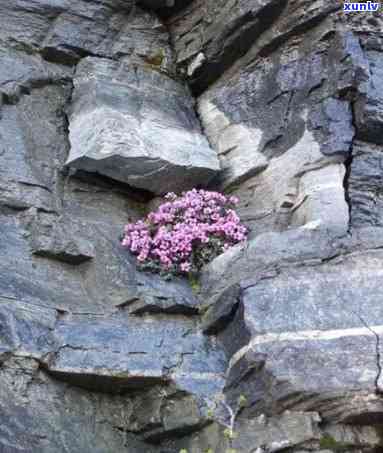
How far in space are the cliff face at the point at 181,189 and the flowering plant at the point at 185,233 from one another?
0.14 metres

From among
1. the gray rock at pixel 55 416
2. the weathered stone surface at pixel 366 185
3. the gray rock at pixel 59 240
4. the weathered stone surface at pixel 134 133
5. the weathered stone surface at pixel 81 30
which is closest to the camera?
the gray rock at pixel 55 416

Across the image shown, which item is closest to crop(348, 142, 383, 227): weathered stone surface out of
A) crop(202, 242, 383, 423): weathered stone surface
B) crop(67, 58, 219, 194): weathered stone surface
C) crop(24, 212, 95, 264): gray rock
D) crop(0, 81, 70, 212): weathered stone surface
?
crop(202, 242, 383, 423): weathered stone surface

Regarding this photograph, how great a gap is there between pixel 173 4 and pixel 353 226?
3.57 m

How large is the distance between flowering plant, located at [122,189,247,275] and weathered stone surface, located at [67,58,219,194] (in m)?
0.25

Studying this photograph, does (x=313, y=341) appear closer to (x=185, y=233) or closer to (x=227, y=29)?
(x=185, y=233)

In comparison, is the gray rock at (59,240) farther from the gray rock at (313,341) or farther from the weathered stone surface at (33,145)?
the gray rock at (313,341)

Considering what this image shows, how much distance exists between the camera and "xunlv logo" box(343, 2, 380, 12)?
7.65 m

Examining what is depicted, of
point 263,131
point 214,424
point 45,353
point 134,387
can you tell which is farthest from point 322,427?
point 263,131

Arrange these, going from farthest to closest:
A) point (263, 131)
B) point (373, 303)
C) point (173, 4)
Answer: point (173, 4) < point (263, 131) < point (373, 303)

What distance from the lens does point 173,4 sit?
8.75m

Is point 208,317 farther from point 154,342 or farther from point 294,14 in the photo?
point 294,14

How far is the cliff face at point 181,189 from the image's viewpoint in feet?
16.9

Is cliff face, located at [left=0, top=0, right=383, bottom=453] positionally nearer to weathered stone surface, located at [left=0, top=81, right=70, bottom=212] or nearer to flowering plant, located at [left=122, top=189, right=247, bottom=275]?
weathered stone surface, located at [left=0, top=81, right=70, bottom=212]

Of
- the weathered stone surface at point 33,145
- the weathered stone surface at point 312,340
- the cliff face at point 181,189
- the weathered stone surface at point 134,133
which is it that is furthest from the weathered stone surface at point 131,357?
the weathered stone surface at point 134,133
